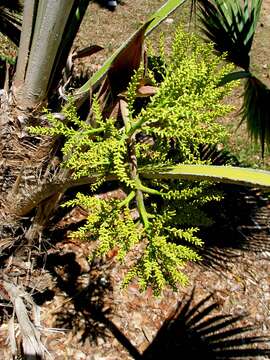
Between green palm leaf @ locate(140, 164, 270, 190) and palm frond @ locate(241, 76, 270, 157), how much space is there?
1021mm

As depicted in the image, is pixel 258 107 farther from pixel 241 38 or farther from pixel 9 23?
pixel 9 23

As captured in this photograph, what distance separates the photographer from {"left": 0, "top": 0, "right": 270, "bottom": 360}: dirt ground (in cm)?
181

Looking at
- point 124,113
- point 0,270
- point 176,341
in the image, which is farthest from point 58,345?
point 124,113

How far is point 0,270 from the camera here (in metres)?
1.72

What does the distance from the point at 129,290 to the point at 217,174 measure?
1159mm

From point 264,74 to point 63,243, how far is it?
3.31 metres

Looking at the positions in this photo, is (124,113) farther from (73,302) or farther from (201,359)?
(201,359)

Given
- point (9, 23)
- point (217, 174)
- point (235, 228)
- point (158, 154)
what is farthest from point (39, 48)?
point (235, 228)

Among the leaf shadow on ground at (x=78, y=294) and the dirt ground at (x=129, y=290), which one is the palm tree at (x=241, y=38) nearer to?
the dirt ground at (x=129, y=290)

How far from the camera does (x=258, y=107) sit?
2.14 m

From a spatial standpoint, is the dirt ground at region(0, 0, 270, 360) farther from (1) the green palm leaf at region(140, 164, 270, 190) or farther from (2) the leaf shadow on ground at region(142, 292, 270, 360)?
(1) the green palm leaf at region(140, 164, 270, 190)

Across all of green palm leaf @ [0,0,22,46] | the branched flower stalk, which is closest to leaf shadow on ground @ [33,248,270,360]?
the branched flower stalk

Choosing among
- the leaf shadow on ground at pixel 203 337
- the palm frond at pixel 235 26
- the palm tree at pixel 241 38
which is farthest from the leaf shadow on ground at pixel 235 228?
the palm frond at pixel 235 26

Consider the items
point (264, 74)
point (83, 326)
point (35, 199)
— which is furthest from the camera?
point (264, 74)
